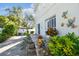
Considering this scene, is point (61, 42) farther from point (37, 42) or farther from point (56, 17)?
point (56, 17)

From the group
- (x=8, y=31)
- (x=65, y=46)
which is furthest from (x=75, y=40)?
(x=8, y=31)

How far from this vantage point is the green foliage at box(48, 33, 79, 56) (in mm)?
A: 3910

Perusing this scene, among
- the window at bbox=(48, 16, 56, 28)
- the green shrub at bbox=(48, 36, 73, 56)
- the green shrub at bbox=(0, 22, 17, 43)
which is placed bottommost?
the green shrub at bbox=(48, 36, 73, 56)

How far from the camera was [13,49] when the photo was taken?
5020 millimetres

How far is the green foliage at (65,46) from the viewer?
12.8 feet

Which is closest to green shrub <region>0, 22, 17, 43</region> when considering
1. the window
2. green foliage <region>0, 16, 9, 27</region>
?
green foliage <region>0, 16, 9, 27</region>

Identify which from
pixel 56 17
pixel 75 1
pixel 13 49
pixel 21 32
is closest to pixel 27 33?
pixel 21 32

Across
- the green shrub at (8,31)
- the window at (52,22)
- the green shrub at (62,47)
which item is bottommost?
the green shrub at (62,47)

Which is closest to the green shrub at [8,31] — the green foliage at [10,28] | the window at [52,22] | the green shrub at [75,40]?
the green foliage at [10,28]

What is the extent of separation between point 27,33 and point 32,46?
43 centimetres

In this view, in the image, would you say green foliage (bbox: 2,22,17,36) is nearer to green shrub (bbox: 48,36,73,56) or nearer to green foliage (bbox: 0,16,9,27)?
green foliage (bbox: 0,16,9,27)

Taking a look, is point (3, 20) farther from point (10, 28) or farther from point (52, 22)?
point (52, 22)

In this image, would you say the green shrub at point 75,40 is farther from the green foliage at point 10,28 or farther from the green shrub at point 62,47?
the green foliage at point 10,28

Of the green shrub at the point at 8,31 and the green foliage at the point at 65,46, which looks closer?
the green foliage at the point at 65,46
